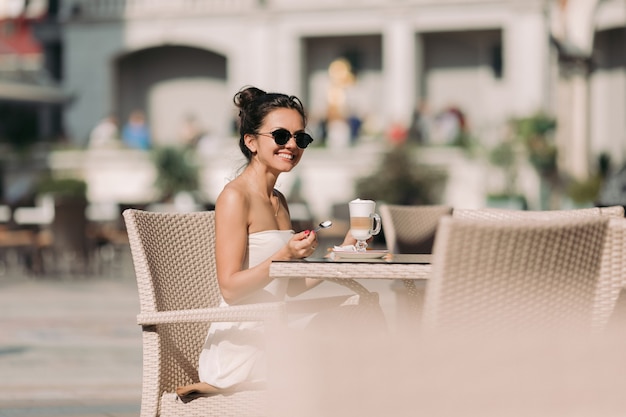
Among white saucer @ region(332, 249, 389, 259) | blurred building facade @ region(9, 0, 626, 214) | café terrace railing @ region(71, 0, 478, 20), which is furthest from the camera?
café terrace railing @ region(71, 0, 478, 20)

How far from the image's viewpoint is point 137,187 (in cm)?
2620

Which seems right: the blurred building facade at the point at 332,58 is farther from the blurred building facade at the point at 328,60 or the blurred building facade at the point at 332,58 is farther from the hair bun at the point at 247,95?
the hair bun at the point at 247,95

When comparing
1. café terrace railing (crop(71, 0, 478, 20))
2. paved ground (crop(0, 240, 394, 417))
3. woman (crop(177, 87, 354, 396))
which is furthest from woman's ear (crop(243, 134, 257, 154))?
café terrace railing (crop(71, 0, 478, 20))

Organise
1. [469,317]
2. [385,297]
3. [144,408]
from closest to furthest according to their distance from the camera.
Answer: [469,317]
[144,408]
[385,297]

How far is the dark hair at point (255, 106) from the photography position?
4.20m

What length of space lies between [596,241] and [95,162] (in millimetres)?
23931

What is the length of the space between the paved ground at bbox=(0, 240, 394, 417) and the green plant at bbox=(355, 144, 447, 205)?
869cm

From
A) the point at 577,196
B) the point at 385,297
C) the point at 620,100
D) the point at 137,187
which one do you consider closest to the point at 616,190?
the point at 385,297

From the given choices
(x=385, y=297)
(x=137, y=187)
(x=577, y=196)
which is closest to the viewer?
(x=385, y=297)

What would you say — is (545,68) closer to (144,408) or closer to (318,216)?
(318,216)

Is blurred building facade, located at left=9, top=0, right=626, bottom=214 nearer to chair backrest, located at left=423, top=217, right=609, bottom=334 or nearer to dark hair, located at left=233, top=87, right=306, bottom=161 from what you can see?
dark hair, located at left=233, top=87, right=306, bottom=161

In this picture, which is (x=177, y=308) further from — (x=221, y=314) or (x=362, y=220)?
(x=362, y=220)

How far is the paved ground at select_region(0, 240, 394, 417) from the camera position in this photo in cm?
613

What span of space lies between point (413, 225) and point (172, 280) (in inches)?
122
